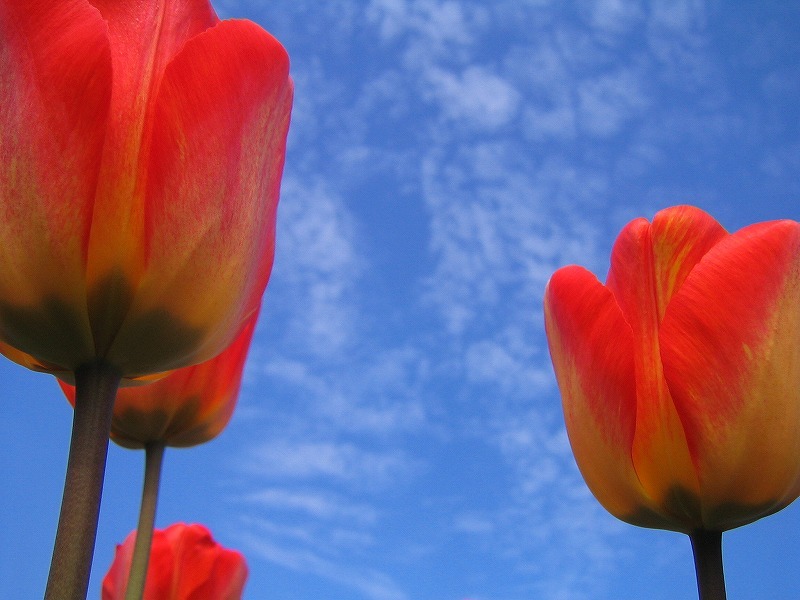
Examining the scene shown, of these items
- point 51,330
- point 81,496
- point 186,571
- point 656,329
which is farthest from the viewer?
point 186,571

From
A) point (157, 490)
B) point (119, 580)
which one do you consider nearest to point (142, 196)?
point (157, 490)

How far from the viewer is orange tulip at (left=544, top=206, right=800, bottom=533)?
113 cm

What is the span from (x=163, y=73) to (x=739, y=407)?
803mm

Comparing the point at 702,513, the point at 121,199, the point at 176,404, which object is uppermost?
the point at 176,404

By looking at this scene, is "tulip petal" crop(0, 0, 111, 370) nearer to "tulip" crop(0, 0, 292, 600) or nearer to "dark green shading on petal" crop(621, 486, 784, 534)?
"tulip" crop(0, 0, 292, 600)

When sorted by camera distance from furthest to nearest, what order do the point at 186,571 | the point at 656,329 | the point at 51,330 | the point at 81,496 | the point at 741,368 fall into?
the point at 186,571 < the point at 656,329 < the point at 741,368 < the point at 51,330 < the point at 81,496

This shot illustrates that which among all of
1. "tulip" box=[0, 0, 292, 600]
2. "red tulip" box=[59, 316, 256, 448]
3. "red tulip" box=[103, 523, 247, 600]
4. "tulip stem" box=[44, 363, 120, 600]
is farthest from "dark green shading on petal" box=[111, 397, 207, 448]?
"tulip stem" box=[44, 363, 120, 600]

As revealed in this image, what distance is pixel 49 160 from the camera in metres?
0.76

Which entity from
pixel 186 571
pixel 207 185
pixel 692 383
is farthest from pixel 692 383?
pixel 186 571

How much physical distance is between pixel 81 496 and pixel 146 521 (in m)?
0.63

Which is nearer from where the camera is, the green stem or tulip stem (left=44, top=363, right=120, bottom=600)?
tulip stem (left=44, top=363, right=120, bottom=600)

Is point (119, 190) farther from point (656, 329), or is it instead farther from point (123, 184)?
point (656, 329)

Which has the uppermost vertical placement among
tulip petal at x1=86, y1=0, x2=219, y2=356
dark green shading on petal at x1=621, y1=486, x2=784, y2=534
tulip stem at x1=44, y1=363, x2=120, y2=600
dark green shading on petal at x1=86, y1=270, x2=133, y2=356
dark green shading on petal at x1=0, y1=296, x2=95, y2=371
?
tulip petal at x1=86, y1=0, x2=219, y2=356

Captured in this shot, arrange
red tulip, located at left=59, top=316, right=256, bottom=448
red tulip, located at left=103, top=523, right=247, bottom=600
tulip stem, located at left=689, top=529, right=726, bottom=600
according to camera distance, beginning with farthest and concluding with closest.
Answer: red tulip, located at left=103, top=523, right=247, bottom=600 < red tulip, located at left=59, top=316, right=256, bottom=448 < tulip stem, located at left=689, top=529, right=726, bottom=600
